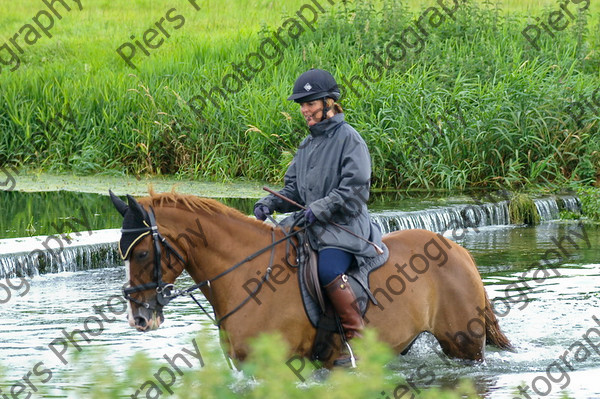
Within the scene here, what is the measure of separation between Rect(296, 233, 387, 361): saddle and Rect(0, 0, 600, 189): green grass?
8605mm

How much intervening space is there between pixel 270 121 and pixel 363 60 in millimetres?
2696

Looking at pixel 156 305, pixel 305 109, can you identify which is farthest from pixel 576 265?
pixel 156 305

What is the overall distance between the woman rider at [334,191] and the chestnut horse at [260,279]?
19cm

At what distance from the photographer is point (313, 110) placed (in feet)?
19.3

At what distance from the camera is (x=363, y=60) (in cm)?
1708

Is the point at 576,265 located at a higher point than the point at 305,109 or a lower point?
lower

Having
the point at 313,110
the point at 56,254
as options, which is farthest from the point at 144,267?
the point at 56,254

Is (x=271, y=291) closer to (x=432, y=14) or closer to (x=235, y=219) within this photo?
(x=235, y=219)

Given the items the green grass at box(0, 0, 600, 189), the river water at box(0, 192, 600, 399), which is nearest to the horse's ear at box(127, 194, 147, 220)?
the river water at box(0, 192, 600, 399)

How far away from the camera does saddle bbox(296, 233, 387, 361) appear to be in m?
5.74

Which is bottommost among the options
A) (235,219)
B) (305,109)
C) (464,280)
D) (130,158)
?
(130,158)

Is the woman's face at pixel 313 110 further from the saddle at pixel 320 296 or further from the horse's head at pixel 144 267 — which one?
the horse's head at pixel 144 267

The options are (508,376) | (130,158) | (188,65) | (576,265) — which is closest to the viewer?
(508,376)

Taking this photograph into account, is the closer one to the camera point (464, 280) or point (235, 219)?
point (235, 219)
